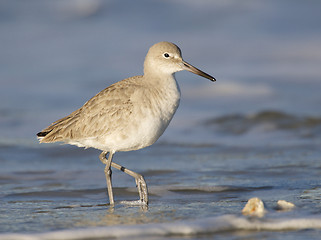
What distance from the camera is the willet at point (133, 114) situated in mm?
7617

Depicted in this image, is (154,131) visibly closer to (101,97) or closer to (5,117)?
(101,97)

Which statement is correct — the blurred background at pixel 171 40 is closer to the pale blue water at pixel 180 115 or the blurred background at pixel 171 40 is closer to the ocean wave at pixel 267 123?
the pale blue water at pixel 180 115

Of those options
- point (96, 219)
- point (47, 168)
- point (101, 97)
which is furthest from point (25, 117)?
point (96, 219)

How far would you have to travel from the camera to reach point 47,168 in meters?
9.97

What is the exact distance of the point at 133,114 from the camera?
301 inches

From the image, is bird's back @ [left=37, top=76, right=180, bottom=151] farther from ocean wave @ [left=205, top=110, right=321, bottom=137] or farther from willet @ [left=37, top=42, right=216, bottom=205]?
ocean wave @ [left=205, top=110, right=321, bottom=137]

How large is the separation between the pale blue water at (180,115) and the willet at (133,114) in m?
0.76

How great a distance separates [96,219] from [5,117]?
751cm

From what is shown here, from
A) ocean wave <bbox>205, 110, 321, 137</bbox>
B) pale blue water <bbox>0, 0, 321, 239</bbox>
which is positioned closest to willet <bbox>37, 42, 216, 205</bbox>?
pale blue water <bbox>0, 0, 321, 239</bbox>

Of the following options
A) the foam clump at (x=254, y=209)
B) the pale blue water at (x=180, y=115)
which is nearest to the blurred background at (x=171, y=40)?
the pale blue water at (x=180, y=115)

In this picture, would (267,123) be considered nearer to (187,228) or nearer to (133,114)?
(133,114)

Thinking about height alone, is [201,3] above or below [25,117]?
above

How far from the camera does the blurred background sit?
14547mm

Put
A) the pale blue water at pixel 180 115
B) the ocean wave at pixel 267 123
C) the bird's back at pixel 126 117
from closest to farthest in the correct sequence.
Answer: the pale blue water at pixel 180 115 → the bird's back at pixel 126 117 → the ocean wave at pixel 267 123
